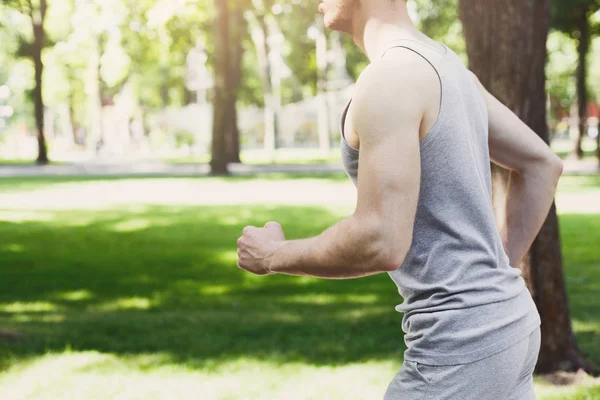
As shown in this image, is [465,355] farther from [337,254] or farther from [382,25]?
[382,25]

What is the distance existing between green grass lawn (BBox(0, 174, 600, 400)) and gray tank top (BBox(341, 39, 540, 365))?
3.58m

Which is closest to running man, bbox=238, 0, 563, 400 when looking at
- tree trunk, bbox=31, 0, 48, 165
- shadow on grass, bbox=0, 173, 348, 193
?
shadow on grass, bbox=0, 173, 348, 193

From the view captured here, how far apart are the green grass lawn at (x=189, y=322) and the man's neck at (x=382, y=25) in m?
3.70

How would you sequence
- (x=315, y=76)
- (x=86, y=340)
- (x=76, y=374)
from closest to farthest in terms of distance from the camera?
(x=76, y=374), (x=86, y=340), (x=315, y=76)

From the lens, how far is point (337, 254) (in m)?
1.84

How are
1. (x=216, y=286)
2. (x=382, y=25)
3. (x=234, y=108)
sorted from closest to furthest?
(x=382, y=25)
(x=216, y=286)
(x=234, y=108)

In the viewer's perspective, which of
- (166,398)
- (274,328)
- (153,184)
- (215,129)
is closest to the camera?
(166,398)

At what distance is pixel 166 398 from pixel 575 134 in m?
31.8

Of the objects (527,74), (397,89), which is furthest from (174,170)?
(397,89)

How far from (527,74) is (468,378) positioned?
4011 millimetres

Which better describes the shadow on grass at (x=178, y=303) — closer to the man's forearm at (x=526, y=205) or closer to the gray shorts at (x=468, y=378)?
the man's forearm at (x=526, y=205)

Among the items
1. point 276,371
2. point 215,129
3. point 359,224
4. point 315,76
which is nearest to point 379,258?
point 359,224

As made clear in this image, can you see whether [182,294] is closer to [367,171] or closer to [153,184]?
[367,171]

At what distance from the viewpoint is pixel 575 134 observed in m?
34.7
